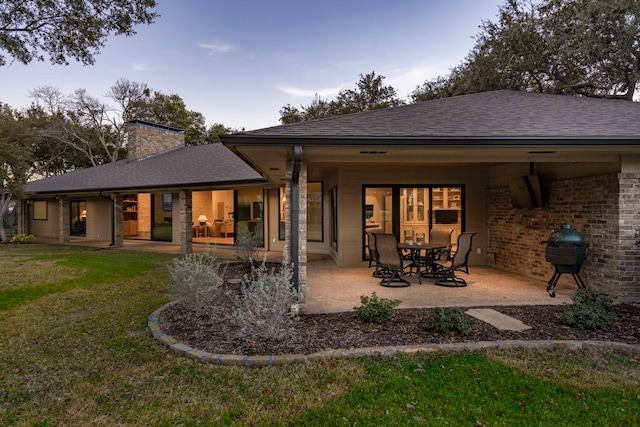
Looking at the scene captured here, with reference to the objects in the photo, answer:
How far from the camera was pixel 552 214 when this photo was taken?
6613 mm

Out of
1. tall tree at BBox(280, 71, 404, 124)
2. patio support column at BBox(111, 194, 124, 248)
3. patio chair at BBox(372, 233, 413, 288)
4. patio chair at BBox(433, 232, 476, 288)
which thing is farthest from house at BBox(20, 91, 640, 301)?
tall tree at BBox(280, 71, 404, 124)

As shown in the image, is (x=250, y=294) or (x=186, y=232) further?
(x=186, y=232)

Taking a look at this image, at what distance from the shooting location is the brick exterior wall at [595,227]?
5.24 metres

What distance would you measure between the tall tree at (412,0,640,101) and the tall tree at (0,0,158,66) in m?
15.2

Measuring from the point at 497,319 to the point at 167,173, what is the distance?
1251cm

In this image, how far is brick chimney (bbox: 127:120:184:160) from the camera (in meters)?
17.4

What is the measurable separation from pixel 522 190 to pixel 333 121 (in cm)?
415

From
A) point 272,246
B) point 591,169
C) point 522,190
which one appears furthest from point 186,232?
point 591,169

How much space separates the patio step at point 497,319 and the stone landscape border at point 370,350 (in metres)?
0.50

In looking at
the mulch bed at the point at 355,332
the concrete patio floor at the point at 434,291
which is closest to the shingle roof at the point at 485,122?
the mulch bed at the point at 355,332

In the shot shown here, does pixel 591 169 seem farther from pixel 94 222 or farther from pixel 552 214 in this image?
pixel 94 222

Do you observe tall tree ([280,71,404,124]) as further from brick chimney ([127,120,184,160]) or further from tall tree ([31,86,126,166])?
tall tree ([31,86,126,166])

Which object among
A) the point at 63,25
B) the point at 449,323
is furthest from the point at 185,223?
the point at 449,323

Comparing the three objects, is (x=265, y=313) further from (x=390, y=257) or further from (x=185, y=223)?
(x=185, y=223)
